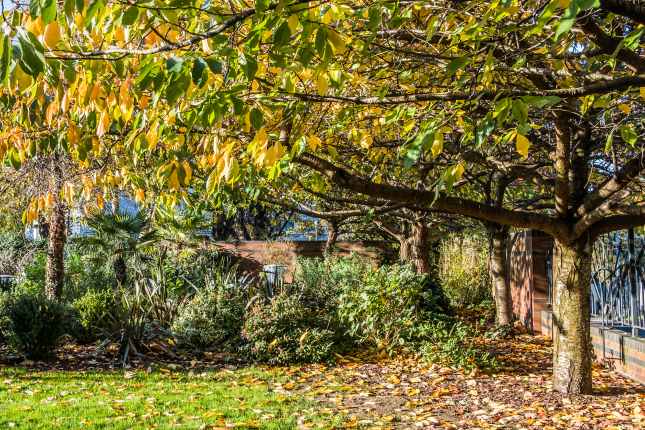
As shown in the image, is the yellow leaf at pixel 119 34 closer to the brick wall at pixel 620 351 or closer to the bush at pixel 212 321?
the brick wall at pixel 620 351

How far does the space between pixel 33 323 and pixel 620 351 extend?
8249 millimetres

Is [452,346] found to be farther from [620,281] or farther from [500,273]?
[500,273]

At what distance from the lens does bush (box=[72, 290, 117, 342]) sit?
1084 cm

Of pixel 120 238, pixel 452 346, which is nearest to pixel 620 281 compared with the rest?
pixel 452 346

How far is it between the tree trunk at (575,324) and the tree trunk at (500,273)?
457cm

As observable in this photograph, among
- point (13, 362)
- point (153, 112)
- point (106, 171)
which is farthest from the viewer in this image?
point (13, 362)

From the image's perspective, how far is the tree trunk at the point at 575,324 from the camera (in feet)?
23.9

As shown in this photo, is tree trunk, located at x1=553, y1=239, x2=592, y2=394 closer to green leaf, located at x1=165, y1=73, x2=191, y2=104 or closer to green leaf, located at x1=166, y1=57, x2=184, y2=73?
green leaf, located at x1=165, y1=73, x2=191, y2=104

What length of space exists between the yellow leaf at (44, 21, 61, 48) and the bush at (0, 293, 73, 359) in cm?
779

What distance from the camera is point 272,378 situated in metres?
8.75

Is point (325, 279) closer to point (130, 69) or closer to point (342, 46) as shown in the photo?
point (130, 69)

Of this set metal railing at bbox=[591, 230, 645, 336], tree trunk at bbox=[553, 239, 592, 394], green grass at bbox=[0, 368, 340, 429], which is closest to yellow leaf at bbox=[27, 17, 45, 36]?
green grass at bbox=[0, 368, 340, 429]

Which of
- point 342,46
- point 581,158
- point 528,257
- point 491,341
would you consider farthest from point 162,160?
point 528,257

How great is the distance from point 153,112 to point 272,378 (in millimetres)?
4968
